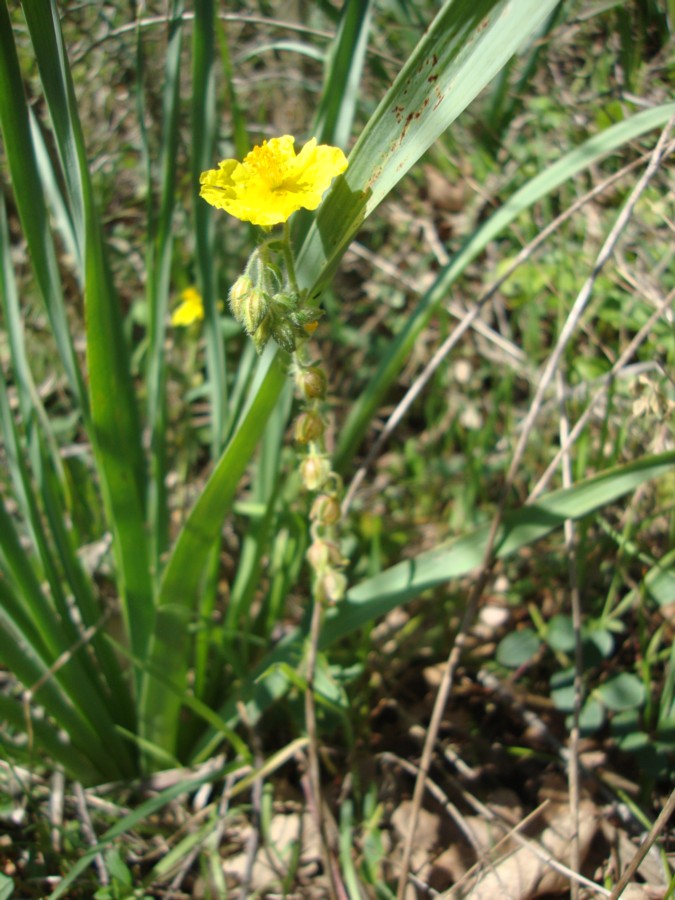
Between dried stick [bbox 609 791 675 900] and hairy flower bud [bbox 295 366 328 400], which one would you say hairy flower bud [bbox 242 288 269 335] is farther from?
dried stick [bbox 609 791 675 900]

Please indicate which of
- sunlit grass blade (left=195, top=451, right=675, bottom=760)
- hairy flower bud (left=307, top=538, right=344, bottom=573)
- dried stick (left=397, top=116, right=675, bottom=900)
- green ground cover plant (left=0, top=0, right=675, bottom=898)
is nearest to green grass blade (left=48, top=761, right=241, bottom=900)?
green ground cover plant (left=0, top=0, right=675, bottom=898)

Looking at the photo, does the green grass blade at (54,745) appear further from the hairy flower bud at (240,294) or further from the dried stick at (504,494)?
the hairy flower bud at (240,294)

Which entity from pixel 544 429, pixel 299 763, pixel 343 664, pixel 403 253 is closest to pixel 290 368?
pixel 343 664

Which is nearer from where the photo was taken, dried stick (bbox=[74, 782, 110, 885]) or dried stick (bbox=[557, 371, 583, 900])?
dried stick (bbox=[557, 371, 583, 900])

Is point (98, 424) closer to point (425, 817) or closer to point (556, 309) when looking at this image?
point (425, 817)

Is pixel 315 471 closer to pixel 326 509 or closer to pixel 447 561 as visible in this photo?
pixel 326 509

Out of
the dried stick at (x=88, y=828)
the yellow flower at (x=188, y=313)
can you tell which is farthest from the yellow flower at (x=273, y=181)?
the dried stick at (x=88, y=828)
